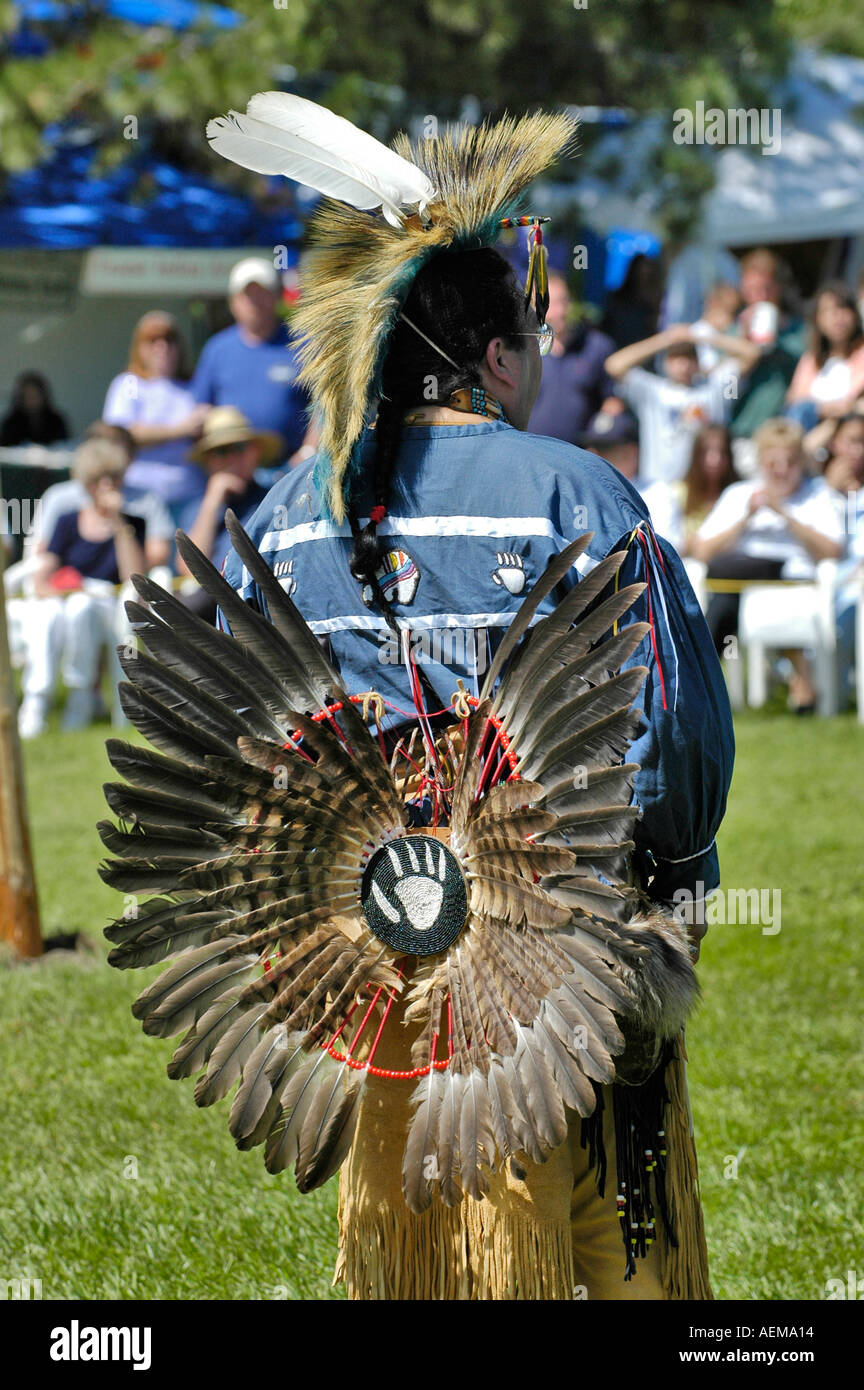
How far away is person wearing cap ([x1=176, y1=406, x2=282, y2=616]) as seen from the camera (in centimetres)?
888

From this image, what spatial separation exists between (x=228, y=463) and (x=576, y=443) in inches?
80.7

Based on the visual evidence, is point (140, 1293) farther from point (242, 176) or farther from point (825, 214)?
point (825, 214)

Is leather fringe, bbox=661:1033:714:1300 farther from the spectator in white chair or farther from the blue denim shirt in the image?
the spectator in white chair

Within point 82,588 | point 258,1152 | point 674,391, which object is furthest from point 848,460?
point 258,1152

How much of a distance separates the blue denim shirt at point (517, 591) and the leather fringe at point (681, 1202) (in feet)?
1.06

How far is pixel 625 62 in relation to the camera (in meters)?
11.8

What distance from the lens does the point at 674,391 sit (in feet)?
33.8

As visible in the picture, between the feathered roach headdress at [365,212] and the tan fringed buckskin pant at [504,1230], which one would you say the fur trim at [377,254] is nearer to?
the feathered roach headdress at [365,212]

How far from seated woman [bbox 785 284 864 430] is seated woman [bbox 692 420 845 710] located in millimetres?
1114

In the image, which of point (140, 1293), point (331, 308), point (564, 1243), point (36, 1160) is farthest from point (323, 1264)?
point (331, 308)

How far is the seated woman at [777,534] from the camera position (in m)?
8.70

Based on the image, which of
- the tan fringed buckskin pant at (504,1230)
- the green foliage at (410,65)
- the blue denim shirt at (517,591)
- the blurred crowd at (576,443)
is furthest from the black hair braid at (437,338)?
the green foliage at (410,65)

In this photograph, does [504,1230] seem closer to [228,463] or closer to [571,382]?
[228,463]

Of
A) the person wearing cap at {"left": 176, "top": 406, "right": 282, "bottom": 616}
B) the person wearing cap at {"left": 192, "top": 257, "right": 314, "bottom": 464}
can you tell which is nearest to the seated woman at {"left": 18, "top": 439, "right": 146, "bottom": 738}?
the person wearing cap at {"left": 176, "top": 406, "right": 282, "bottom": 616}
